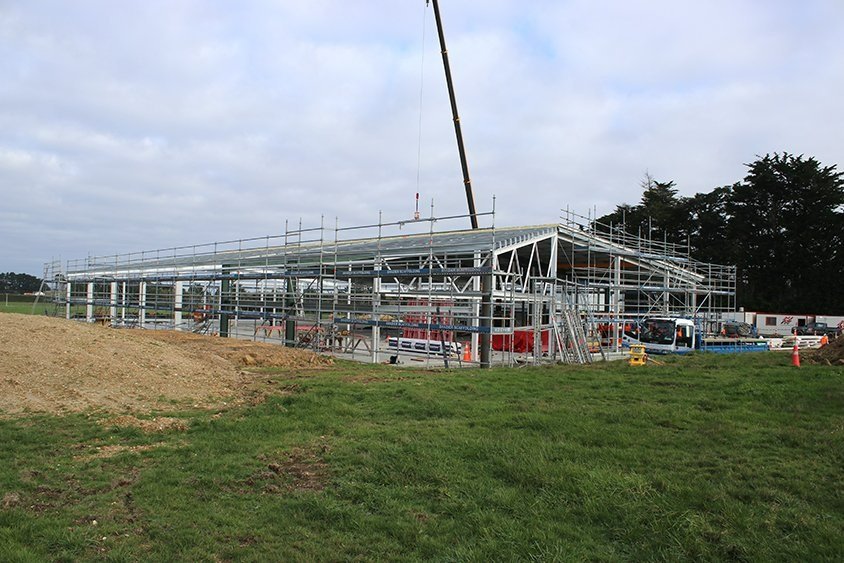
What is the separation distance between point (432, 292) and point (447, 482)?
12523 mm

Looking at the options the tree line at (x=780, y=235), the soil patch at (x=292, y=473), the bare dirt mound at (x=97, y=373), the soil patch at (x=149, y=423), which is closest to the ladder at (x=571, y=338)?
the bare dirt mound at (x=97, y=373)

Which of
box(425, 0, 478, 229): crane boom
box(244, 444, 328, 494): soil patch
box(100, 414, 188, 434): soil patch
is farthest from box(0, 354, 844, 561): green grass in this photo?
box(425, 0, 478, 229): crane boom

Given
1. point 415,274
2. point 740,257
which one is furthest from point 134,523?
point 740,257

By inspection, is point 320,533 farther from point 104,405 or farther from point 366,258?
point 366,258

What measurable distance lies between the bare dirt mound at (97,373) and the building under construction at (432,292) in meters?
6.21

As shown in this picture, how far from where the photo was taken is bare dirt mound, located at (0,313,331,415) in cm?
926

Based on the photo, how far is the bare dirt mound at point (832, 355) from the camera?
14.4 metres

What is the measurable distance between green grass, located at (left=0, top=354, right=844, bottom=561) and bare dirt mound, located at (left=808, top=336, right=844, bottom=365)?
6291 mm

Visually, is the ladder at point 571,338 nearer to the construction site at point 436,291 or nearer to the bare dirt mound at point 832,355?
the construction site at point 436,291

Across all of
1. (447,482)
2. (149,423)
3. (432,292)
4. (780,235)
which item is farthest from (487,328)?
(780,235)

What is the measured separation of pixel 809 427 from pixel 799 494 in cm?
240

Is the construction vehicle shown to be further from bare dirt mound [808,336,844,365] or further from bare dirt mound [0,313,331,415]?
bare dirt mound [0,313,331,415]

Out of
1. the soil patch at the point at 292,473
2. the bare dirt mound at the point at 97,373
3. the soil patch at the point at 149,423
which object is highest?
the bare dirt mound at the point at 97,373

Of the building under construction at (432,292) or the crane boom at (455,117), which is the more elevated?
the crane boom at (455,117)
